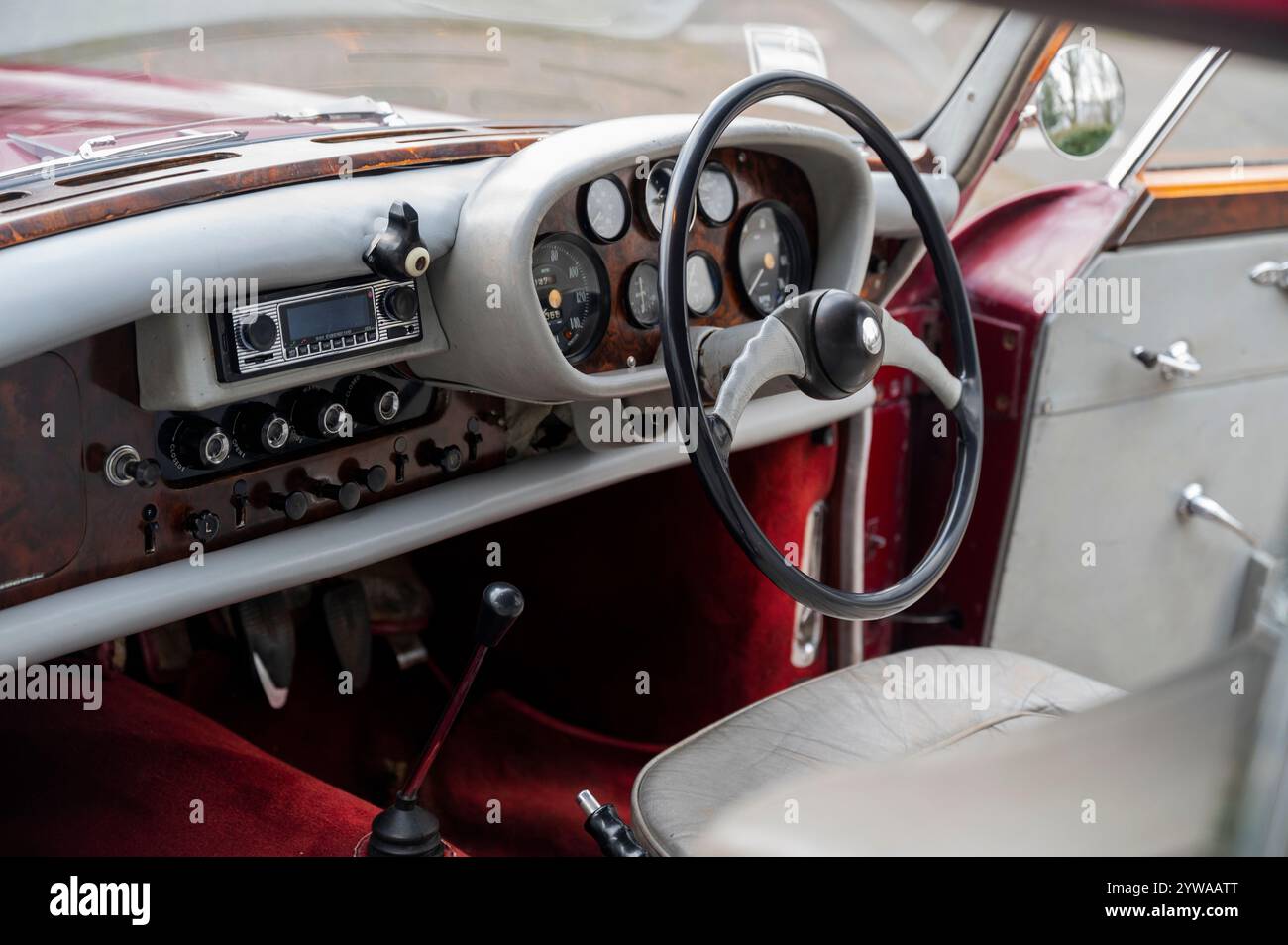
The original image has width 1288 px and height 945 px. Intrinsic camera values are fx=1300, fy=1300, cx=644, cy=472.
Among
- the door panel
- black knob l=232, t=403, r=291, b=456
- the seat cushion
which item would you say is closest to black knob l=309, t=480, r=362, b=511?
black knob l=232, t=403, r=291, b=456

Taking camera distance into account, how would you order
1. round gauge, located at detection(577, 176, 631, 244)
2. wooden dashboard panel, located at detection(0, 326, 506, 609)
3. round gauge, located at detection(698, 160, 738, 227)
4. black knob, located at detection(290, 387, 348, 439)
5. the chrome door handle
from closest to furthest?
wooden dashboard panel, located at detection(0, 326, 506, 609) < black knob, located at detection(290, 387, 348, 439) < round gauge, located at detection(577, 176, 631, 244) < round gauge, located at detection(698, 160, 738, 227) < the chrome door handle

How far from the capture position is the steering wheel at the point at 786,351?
1.40 metres

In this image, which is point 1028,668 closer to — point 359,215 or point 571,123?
point 571,123

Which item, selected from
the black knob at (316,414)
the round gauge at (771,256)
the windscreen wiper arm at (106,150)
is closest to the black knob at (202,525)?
the black knob at (316,414)

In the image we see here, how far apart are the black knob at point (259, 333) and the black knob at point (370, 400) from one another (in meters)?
0.20

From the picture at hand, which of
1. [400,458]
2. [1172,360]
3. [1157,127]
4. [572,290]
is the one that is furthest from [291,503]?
[1157,127]

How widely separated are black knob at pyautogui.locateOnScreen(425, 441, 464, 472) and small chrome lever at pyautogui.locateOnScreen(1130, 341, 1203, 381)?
4.30ft

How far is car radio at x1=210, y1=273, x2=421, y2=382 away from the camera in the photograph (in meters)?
1.32

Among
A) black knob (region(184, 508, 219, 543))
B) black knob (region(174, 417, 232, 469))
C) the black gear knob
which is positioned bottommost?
the black gear knob

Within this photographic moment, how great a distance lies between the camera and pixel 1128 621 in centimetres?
254

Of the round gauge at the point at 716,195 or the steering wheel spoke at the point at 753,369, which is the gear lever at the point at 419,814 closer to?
the steering wheel spoke at the point at 753,369

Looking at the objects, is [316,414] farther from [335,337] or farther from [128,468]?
[128,468]

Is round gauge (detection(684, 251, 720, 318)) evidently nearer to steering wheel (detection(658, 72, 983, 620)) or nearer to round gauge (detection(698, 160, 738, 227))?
round gauge (detection(698, 160, 738, 227))
